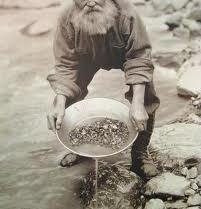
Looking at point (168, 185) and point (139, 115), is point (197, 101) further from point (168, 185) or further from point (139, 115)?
point (139, 115)

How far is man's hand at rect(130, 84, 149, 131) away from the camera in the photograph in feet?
10.3

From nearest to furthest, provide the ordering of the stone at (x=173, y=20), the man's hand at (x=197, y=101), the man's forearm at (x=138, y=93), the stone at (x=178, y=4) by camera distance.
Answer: the man's forearm at (x=138, y=93) < the man's hand at (x=197, y=101) < the stone at (x=173, y=20) < the stone at (x=178, y=4)

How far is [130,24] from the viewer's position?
3135 millimetres

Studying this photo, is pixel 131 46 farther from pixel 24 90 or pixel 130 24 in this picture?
pixel 24 90

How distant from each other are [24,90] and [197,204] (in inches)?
79.5

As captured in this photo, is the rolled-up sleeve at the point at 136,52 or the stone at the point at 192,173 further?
the stone at the point at 192,173

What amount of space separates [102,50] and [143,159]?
0.86 metres

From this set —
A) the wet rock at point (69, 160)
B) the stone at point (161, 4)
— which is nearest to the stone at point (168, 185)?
the wet rock at point (69, 160)

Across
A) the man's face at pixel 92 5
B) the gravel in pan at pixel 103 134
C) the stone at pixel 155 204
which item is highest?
the man's face at pixel 92 5

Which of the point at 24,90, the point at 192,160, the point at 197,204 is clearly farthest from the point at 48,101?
the point at 197,204

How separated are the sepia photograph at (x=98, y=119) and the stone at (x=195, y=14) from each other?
631mm

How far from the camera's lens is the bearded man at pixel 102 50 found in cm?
312

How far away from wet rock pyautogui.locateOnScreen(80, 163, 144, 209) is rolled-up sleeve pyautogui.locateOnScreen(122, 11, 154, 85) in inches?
28.6

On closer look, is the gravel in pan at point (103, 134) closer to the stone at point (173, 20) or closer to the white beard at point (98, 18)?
the white beard at point (98, 18)
